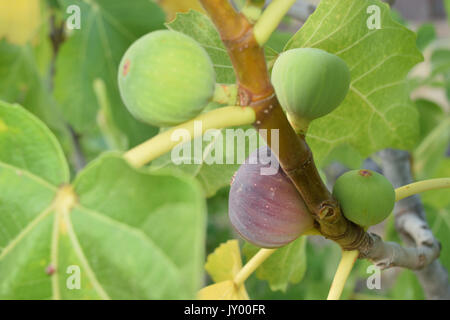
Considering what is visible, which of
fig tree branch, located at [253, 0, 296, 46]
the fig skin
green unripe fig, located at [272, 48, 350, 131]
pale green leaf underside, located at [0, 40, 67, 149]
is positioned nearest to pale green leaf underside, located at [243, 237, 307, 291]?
the fig skin

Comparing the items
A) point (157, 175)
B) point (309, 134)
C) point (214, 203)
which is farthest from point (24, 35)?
point (214, 203)

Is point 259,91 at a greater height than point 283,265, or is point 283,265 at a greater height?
point 259,91

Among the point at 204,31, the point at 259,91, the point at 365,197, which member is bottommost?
the point at 365,197

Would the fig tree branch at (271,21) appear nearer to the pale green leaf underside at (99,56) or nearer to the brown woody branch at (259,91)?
the brown woody branch at (259,91)

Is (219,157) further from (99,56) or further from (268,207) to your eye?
(99,56)

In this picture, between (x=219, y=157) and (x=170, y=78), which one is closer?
(x=170, y=78)

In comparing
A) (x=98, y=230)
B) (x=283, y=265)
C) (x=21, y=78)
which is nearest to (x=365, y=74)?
(x=283, y=265)

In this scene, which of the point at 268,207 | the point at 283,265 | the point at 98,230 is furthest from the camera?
the point at 283,265

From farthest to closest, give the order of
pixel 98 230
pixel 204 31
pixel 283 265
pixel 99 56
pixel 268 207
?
pixel 99 56 → pixel 283 265 → pixel 204 31 → pixel 268 207 → pixel 98 230

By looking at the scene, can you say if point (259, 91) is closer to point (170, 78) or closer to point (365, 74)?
point (170, 78)
